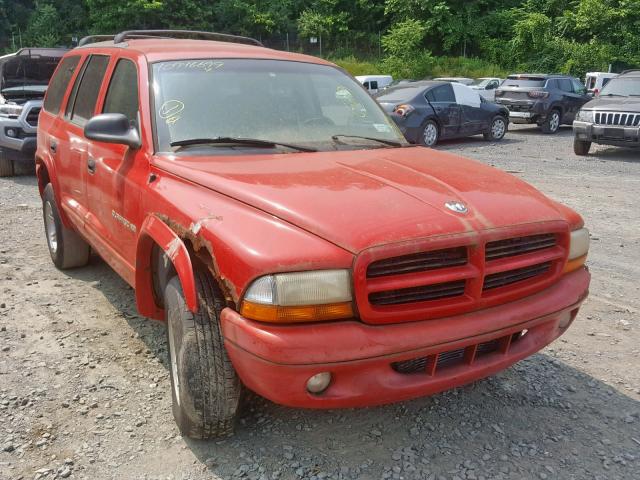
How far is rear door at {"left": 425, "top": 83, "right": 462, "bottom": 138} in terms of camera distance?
13.8 metres

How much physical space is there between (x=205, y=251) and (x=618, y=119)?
11176 millimetres

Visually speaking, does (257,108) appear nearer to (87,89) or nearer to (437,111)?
(87,89)

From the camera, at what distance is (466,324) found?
2447 millimetres

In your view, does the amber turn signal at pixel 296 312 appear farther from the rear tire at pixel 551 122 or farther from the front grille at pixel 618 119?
the rear tire at pixel 551 122

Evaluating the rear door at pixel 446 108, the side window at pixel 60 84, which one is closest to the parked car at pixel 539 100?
the rear door at pixel 446 108

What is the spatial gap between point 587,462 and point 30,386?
2.89 metres

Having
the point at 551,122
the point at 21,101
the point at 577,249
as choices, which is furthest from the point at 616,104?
the point at 21,101

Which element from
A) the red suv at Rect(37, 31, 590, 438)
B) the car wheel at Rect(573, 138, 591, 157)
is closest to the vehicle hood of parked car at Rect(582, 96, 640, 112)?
the car wheel at Rect(573, 138, 591, 157)

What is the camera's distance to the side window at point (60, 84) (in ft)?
15.9

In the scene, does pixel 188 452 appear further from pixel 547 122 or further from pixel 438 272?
pixel 547 122

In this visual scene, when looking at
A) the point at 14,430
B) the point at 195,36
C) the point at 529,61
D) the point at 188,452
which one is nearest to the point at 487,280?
the point at 188,452

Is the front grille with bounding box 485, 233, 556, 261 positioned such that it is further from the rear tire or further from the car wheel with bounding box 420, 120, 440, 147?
the rear tire

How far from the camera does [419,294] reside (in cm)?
242

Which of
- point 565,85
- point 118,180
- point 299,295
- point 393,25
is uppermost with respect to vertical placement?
point 393,25
